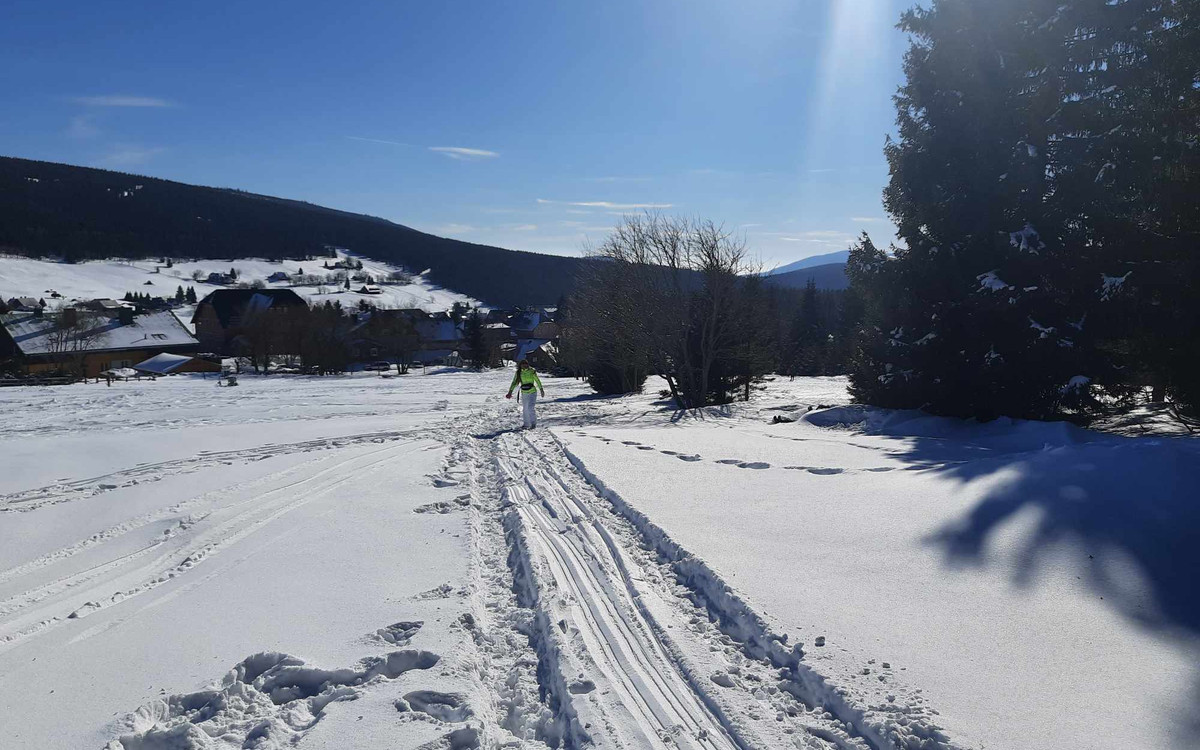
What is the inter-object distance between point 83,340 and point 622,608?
6759 centimetres

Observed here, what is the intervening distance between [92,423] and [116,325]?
56998mm

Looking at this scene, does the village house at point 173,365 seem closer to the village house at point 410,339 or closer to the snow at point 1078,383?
the village house at point 410,339

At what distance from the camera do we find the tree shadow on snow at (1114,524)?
4129 millimetres

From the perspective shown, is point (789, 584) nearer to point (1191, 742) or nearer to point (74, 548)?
point (1191, 742)

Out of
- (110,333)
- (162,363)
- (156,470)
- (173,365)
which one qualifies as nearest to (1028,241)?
(156,470)

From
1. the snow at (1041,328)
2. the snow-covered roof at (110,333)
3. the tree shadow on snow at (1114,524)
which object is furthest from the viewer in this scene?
the snow-covered roof at (110,333)

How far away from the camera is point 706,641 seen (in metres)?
4.19

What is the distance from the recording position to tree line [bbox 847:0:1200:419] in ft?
39.1

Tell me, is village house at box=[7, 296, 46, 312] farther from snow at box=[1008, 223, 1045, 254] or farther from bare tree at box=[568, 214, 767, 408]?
snow at box=[1008, 223, 1045, 254]

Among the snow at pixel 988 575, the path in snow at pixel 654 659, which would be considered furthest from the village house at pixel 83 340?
the snow at pixel 988 575

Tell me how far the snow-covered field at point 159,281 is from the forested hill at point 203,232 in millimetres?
5928

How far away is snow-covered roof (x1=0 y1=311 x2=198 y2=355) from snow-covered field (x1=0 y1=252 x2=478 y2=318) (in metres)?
38.3

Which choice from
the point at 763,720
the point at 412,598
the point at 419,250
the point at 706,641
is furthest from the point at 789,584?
the point at 419,250

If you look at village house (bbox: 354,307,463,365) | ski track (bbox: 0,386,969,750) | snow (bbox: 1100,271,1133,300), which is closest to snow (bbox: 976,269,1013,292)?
snow (bbox: 1100,271,1133,300)
